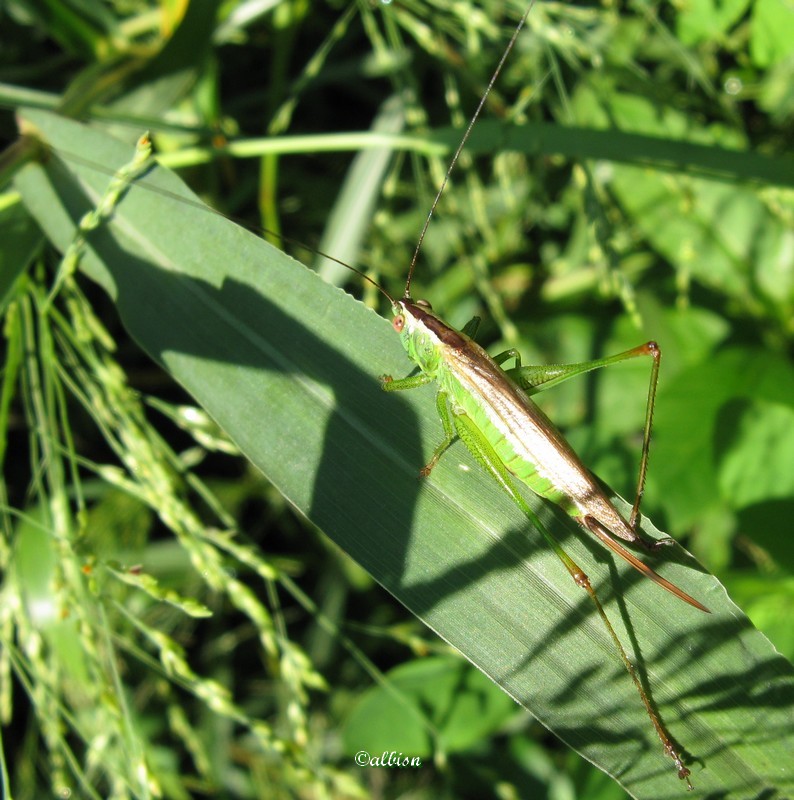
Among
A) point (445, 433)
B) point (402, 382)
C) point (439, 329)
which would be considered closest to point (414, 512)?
point (445, 433)

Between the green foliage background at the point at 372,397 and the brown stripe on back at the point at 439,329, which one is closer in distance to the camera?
the green foliage background at the point at 372,397

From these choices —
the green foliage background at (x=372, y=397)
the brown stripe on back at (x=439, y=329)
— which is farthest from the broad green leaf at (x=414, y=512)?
the brown stripe on back at (x=439, y=329)

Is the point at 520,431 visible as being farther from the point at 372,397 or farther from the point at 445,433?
the point at 372,397

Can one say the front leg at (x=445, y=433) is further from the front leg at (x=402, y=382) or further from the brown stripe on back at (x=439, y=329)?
the brown stripe on back at (x=439, y=329)

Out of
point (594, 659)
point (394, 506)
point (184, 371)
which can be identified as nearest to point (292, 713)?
point (394, 506)

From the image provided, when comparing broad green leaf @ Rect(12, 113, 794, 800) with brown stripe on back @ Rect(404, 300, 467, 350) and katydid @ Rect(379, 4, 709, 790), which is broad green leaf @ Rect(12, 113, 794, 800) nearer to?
katydid @ Rect(379, 4, 709, 790)

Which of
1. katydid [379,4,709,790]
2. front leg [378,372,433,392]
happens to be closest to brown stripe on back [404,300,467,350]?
katydid [379,4,709,790]

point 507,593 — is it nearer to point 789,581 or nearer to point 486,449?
point 486,449
